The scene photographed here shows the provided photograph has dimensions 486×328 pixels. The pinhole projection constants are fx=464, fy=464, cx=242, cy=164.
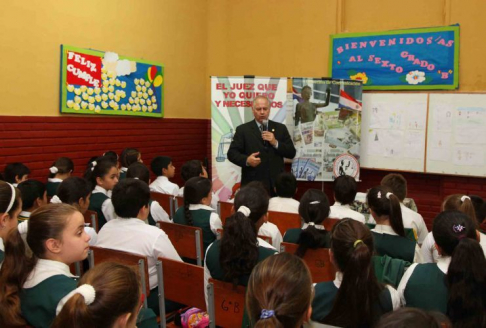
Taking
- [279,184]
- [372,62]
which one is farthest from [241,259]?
[372,62]

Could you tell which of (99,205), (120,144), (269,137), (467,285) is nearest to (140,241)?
(99,205)

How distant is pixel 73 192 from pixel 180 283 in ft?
4.45

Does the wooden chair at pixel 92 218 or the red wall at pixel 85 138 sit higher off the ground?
the red wall at pixel 85 138

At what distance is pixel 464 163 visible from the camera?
5.36 metres

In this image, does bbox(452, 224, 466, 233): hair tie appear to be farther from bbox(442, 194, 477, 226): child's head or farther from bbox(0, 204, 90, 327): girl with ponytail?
bbox(0, 204, 90, 327): girl with ponytail

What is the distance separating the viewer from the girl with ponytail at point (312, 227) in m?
2.55

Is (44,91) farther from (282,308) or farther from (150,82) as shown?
(282,308)

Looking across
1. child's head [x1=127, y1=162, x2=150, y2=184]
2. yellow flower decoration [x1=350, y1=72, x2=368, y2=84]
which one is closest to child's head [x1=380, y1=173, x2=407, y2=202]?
child's head [x1=127, y1=162, x2=150, y2=184]

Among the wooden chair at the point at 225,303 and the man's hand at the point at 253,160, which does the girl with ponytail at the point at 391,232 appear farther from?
the man's hand at the point at 253,160

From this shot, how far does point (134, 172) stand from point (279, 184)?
4.31 ft

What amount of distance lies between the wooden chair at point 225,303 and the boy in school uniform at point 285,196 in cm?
166

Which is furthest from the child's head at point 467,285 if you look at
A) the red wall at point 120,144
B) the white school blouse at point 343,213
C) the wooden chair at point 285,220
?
the red wall at point 120,144

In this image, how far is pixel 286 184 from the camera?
3742 mm

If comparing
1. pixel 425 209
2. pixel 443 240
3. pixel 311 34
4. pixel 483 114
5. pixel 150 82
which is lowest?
pixel 425 209
